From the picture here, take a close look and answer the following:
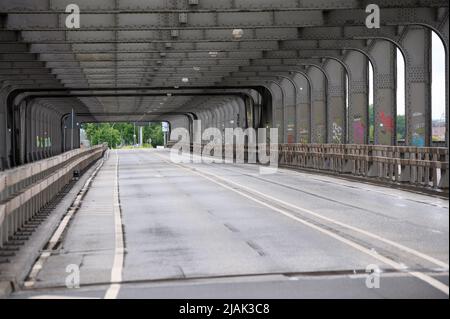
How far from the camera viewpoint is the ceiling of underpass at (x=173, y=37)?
78.7 feet

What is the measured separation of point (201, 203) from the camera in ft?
71.2

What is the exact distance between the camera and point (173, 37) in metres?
30.6

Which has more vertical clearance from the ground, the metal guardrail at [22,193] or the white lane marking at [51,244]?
the metal guardrail at [22,193]

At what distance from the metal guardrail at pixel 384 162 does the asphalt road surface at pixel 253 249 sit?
2.28m

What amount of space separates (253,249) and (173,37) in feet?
62.5

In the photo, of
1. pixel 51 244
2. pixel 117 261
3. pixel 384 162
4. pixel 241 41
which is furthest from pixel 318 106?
pixel 117 261

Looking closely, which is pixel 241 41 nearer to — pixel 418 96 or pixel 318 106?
pixel 418 96

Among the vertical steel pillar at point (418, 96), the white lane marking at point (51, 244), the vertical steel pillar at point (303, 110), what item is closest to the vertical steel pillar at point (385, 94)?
the vertical steel pillar at point (418, 96)

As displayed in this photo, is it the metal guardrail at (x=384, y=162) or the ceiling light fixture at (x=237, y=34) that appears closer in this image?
the metal guardrail at (x=384, y=162)

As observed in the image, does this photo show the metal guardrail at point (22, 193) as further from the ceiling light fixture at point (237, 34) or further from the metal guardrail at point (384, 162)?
the metal guardrail at point (384, 162)

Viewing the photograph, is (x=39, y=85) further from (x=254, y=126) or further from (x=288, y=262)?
(x=288, y=262)

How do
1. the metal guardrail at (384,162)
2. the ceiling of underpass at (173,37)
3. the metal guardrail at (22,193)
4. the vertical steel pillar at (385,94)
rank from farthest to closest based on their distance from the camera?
the vertical steel pillar at (385,94) → the metal guardrail at (384,162) → the ceiling of underpass at (173,37) → the metal guardrail at (22,193)
